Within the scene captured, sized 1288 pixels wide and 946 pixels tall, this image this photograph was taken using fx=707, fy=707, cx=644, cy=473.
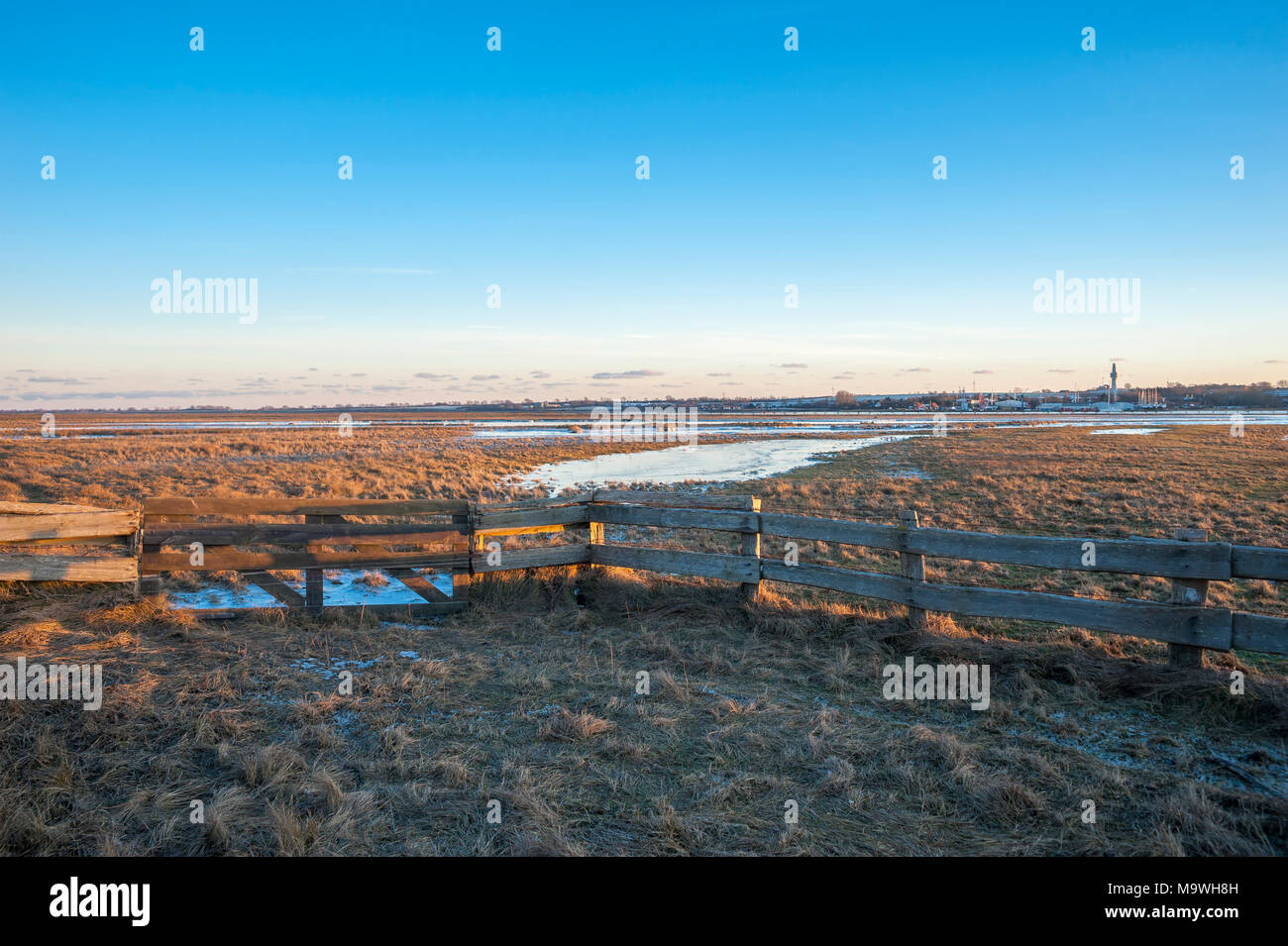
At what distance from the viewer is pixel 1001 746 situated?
496 cm

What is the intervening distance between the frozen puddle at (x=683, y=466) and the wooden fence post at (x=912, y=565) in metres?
19.8

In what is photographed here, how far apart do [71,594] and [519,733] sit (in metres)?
6.82

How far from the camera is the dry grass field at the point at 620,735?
155 inches

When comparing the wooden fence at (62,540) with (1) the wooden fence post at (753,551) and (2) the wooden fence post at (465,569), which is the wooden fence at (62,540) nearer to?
(2) the wooden fence post at (465,569)

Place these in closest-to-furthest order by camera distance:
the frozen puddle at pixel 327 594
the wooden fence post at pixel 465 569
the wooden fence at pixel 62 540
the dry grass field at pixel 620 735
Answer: the dry grass field at pixel 620 735
the wooden fence at pixel 62 540
the wooden fence post at pixel 465 569
the frozen puddle at pixel 327 594

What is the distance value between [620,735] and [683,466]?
33716 millimetres

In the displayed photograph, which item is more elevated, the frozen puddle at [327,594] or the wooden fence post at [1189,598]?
the wooden fence post at [1189,598]

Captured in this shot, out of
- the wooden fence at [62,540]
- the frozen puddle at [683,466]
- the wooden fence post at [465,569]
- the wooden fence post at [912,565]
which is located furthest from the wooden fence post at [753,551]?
the frozen puddle at [683,466]

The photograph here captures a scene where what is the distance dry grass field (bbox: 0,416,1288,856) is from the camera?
393cm

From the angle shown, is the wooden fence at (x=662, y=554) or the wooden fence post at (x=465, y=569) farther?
the wooden fence post at (x=465, y=569)

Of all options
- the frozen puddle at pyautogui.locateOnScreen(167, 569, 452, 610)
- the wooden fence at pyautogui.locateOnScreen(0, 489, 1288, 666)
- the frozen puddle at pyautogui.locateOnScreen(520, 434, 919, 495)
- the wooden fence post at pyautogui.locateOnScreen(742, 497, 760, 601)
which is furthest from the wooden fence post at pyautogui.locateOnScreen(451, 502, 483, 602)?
the frozen puddle at pyautogui.locateOnScreen(520, 434, 919, 495)

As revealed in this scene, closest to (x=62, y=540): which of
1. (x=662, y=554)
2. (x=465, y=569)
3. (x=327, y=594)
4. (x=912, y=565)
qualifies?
(x=327, y=594)

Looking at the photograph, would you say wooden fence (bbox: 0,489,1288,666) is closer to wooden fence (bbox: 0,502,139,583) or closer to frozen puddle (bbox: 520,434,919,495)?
wooden fence (bbox: 0,502,139,583)

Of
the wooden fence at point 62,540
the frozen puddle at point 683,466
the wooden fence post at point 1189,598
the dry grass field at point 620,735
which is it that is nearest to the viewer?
the dry grass field at point 620,735
